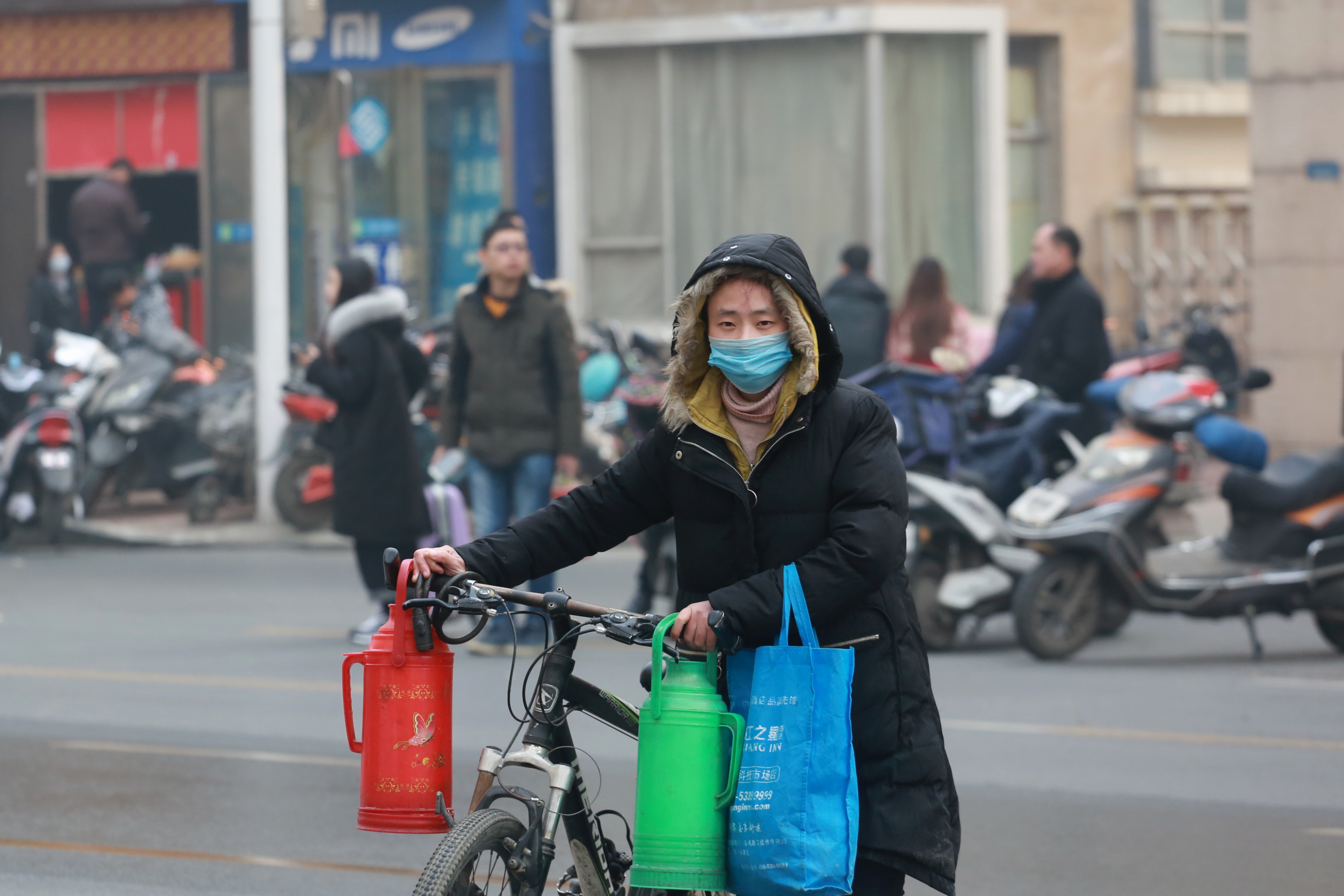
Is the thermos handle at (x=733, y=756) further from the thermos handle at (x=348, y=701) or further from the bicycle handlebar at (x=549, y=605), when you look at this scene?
the thermos handle at (x=348, y=701)

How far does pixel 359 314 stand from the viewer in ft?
34.2

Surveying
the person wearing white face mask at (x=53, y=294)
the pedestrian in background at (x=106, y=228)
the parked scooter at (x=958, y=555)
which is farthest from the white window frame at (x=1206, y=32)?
the parked scooter at (x=958, y=555)

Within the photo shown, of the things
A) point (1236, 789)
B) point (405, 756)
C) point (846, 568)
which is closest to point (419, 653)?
point (405, 756)

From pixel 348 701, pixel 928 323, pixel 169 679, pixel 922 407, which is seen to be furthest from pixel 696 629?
pixel 928 323

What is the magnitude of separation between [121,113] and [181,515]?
682 cm

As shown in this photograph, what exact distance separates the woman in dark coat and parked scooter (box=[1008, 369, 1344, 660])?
306cm

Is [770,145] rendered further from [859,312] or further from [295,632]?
[295,632]

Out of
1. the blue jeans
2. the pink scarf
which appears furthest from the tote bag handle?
the blue jeans

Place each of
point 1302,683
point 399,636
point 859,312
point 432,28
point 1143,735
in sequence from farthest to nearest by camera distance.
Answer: point 432,28
point 859,312
point 1302,683
point 1143,735
point 399,636

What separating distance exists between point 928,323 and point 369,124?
9.63 metres

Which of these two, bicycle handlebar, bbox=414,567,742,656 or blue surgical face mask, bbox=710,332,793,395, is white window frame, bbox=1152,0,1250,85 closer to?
blue surgical face mask, bbox=710,332,793,395

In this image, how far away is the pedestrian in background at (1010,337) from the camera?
12.3 m

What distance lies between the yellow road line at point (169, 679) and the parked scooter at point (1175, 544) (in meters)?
3.34

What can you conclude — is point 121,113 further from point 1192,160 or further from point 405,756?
point 405,756
